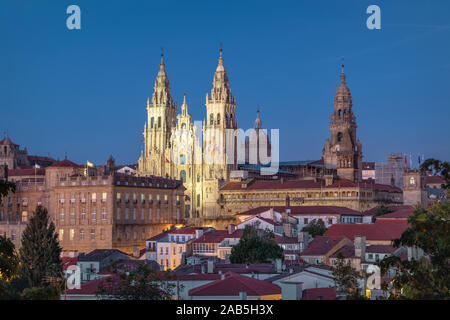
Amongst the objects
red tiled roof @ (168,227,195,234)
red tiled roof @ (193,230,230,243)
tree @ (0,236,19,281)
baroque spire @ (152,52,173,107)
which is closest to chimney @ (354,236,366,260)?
red tiled roof @ (193,230,230,243)

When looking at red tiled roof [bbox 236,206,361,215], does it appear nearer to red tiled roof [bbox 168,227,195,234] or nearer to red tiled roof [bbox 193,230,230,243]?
red tiled roof [bbox 168,227,195,234]

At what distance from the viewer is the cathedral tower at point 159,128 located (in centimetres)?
15262

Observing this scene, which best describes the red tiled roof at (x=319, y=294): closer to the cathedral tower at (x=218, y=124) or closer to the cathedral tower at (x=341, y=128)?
the cathedral tower at (x=218, y=124)

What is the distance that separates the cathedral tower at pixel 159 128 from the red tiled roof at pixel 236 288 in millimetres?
103121

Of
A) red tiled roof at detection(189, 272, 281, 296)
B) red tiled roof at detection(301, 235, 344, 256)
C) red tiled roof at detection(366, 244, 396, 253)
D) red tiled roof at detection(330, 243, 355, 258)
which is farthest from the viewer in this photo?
red tiled roof at detection(301, 235, 344, 256)

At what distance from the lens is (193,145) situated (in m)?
152

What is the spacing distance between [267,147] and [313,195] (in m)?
50.7

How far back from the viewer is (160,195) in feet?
395

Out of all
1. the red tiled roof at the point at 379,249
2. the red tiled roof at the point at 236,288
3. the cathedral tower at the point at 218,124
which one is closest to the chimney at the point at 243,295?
the red tiled roof at the point at 236,288

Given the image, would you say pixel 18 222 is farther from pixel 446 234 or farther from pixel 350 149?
pixel 446 234

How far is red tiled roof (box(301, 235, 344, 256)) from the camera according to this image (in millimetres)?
78750

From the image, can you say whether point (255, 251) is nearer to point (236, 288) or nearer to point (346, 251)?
point (346, 251)
